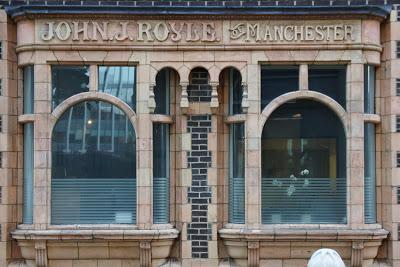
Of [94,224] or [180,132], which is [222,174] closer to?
[180,132]

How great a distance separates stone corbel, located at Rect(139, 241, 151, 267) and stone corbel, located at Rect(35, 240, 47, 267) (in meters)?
1.63

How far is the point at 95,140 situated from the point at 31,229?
1.86 meters

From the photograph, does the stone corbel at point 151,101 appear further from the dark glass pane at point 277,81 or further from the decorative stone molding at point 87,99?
the dark glass pane at point 277,81

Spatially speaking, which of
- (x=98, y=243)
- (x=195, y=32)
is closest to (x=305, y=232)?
(x=98, y=243)

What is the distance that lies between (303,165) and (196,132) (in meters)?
1.95

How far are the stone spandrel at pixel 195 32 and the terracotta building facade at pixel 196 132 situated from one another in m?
0.02

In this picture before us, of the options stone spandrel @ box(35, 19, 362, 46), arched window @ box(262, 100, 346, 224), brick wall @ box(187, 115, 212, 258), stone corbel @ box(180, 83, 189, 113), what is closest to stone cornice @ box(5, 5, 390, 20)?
stone spandrel @ box(35, 19, 362, 46)

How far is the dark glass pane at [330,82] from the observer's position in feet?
40.7

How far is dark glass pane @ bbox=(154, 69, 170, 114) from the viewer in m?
12.5

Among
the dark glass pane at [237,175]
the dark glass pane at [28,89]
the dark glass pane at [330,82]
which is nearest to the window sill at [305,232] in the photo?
the dark glass pane at [237,175]

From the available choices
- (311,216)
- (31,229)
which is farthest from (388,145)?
(31,229)

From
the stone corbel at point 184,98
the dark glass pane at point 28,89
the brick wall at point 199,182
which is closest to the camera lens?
the stone corbel at point 184,98

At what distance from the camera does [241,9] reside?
12094 millimetres

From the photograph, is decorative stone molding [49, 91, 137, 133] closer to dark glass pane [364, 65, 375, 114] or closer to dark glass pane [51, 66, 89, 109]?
dark glass pane [51, 66, 89, 109]
